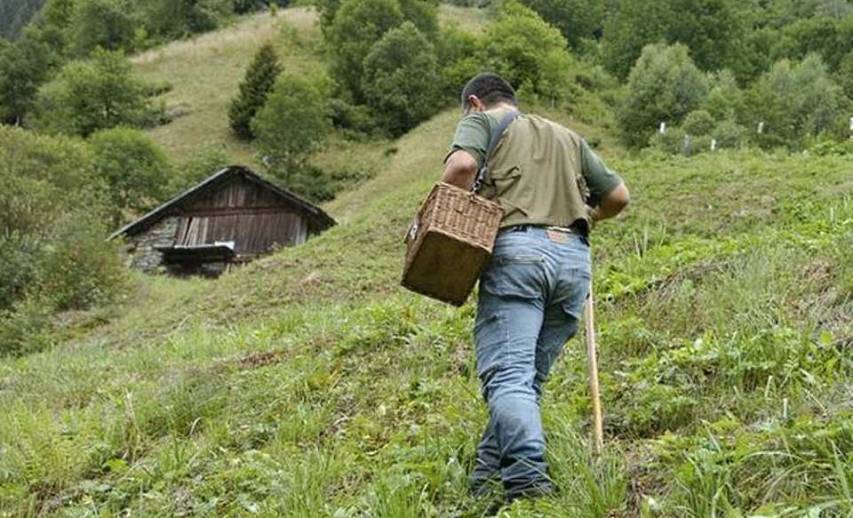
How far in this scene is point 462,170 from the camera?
11.9 feet

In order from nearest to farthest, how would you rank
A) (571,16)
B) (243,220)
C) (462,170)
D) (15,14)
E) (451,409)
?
(462,170) < (451,409) < (243,220) < (571,16) < (15,14)

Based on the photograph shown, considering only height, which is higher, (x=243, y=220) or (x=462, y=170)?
(x=462, y=170)

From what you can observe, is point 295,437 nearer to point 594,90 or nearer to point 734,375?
point 734,375

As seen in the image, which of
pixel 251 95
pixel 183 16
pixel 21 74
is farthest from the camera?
pixel 183 16

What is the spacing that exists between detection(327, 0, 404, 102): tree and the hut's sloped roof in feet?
68.5

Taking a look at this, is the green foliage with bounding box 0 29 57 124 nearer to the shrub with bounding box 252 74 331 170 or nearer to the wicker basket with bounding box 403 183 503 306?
the shrub with bounding box 252 74 331 170

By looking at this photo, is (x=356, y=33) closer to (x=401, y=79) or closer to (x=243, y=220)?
(x=401, y=79)

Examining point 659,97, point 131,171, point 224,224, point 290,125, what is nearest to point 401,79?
point 290,125

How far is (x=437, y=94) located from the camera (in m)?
45.9

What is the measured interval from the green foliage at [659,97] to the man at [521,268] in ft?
111

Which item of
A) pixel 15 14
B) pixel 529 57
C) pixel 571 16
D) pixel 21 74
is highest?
pixel 571 16

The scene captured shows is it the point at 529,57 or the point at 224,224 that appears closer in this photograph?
the point at 224,224

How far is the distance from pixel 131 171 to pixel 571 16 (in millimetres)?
44345

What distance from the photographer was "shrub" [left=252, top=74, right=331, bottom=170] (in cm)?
3928
